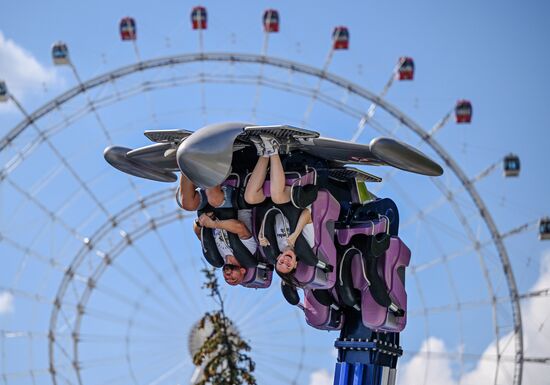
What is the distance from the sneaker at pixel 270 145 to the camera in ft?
56.2

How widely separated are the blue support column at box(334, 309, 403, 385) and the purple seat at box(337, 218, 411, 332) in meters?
0.32

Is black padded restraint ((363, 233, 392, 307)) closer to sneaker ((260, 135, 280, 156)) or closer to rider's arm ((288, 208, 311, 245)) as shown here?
rider's arm ((288, 208, 311, 245))

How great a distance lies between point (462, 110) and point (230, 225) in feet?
74.1

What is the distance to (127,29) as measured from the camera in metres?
38.5

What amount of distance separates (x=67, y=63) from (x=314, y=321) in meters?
22.3

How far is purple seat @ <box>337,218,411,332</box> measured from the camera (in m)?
17.9

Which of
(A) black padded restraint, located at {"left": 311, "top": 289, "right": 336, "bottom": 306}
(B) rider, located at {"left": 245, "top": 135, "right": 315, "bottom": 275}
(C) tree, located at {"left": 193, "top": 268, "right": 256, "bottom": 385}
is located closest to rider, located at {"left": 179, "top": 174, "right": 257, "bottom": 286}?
(B) rider, located at {"left": 245, "top": 135, "right": 315, "bottom": 275}

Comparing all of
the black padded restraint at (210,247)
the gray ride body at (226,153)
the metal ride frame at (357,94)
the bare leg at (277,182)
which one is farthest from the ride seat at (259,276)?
the metal ride frame at (357,94)

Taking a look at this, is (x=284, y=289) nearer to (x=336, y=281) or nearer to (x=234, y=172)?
(x=336, y=281)

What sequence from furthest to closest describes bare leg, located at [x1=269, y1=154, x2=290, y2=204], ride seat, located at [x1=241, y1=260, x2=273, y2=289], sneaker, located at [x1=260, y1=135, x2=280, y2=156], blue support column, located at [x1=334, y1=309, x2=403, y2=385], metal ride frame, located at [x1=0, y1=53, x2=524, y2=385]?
metal ride frame, located at [x1=0, y1=53, x2=524, y2=385] → ride seat, located at [x1=241, y1=260, x2=273, y2=289] → blue support column, located at [x1=334, y1=309, x2=403, y2=385] → sneaker, located at [x1=260, y1=135, x2=280, y2=156] → bare leg, located at [x1=269, y1=154, x2=290, y2=204]

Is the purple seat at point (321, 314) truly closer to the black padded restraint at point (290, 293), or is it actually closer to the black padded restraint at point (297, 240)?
the black padded restraint at point (290, 293)

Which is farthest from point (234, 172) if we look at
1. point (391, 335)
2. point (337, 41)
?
point (337, 41)

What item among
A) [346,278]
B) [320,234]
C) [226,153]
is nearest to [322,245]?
[320,234]

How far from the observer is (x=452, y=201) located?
3947 centimetres
